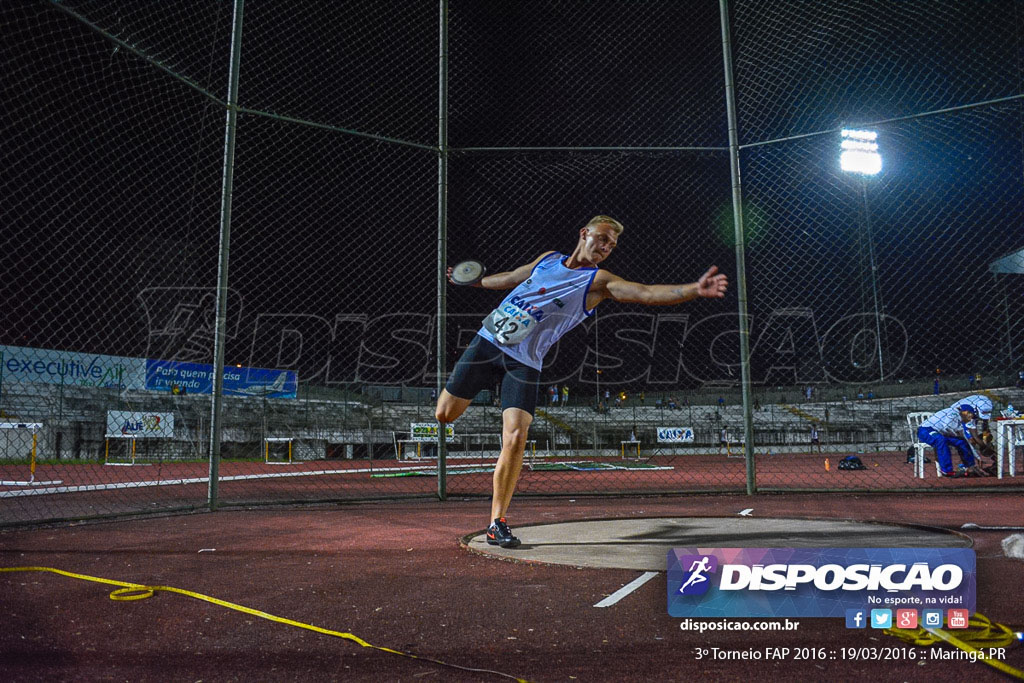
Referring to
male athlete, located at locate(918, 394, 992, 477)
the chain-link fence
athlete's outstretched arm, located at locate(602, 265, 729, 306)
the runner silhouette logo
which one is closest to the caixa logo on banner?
the runner silhouette logo

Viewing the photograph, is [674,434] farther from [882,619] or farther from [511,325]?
[882,619]

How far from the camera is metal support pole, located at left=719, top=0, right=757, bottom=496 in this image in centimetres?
684

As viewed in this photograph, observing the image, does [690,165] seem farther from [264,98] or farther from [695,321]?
[695,321]

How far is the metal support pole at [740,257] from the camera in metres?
6.84

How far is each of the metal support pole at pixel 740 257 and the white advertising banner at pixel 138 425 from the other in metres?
18.3

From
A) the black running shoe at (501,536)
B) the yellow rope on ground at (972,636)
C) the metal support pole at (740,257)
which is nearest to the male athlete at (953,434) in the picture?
the metal support pole at (740,257)

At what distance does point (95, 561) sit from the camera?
3.70 metres

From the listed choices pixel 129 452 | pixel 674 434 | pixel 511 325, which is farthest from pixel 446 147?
pixel 674 434

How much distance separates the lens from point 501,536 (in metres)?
4.04

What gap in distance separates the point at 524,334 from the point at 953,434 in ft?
34.1

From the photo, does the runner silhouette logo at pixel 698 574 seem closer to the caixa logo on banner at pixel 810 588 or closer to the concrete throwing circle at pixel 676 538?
the caixa logo on banner at pixel 810 588

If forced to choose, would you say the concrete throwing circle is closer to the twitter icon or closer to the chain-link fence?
the twitter icon

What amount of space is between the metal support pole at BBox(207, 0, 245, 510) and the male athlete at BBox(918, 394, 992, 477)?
37.3 ft

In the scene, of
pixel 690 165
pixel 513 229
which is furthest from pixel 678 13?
pixel 513 229
